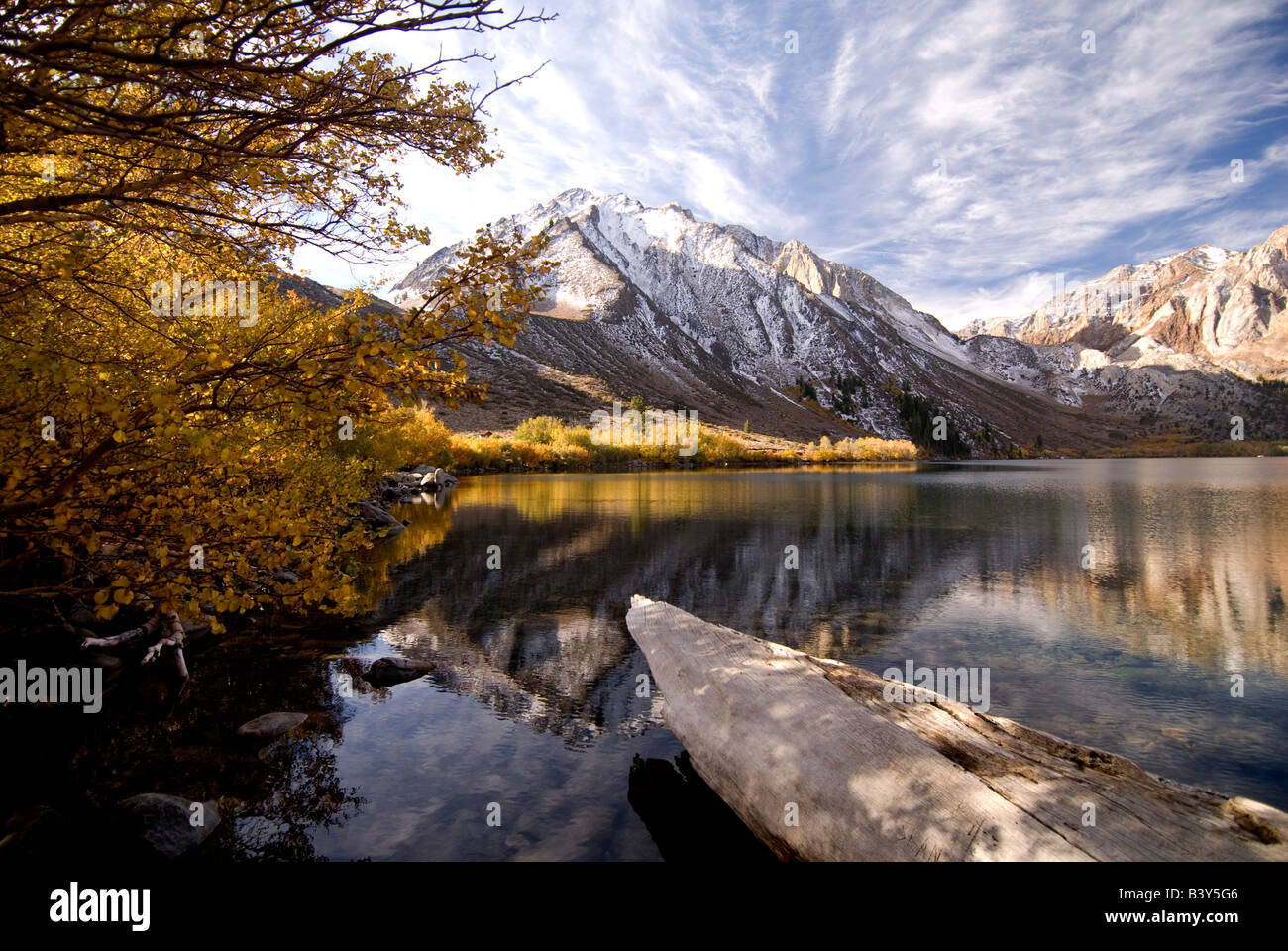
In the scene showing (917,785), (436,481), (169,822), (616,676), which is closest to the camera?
(917,785)

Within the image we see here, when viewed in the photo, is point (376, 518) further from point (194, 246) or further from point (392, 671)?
point (194, 246)

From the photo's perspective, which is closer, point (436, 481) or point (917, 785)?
point (917, 785)

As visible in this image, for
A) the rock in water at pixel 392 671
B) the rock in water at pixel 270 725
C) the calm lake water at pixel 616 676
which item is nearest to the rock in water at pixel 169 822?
the calm lake water at pixel 616 676

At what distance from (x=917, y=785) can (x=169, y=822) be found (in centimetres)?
947

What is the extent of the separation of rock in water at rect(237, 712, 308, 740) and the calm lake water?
277mm

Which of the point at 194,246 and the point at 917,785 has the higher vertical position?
the point at 194,246

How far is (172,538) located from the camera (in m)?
7.05

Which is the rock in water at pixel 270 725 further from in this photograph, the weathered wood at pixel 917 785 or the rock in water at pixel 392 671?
the weathered wood at pixel 917 785

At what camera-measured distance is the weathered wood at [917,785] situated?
20.2 ft

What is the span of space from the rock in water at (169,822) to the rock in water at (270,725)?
2.72 metres

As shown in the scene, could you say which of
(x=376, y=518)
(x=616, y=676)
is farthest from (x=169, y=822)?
(x=376, y=518)

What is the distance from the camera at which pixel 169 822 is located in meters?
8.19
